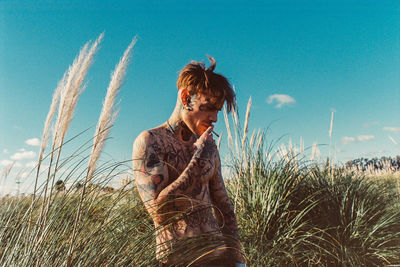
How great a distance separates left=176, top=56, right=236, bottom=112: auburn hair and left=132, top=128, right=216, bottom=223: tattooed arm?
0.27 metres

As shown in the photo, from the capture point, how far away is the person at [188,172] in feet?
5.16

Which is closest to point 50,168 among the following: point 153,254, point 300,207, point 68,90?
point 68,90

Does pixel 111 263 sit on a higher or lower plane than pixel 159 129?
lower

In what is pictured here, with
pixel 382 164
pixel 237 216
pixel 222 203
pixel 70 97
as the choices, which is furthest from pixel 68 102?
pixel 382 164

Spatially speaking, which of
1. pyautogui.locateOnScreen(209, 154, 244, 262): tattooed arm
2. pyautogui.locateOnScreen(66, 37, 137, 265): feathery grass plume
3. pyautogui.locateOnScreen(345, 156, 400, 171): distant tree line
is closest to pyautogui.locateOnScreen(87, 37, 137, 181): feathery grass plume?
pyautogui.locateOnScreen(66, 37, 137, 265): feathery grass plume

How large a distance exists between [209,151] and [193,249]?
1.81 feet

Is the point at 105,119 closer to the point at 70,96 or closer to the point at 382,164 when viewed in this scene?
the point at 70,96

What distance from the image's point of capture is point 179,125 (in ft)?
6.10

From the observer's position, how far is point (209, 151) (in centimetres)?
166

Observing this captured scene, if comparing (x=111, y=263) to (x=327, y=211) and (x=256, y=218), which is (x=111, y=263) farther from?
(x=327, y=211)

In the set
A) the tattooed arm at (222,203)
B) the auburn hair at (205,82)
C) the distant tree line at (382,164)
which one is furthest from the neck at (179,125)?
the distant tree line at (382,164)

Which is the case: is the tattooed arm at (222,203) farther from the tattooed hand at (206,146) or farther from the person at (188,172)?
the tattooed hand at (206,146)

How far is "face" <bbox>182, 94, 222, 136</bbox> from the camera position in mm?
1776

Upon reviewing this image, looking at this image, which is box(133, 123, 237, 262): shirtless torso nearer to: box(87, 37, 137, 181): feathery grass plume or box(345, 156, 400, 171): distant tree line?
box(87, 37, 137, 181): feathery grass plume
